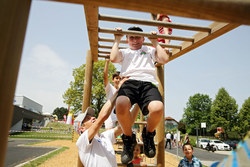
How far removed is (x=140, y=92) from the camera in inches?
80.4

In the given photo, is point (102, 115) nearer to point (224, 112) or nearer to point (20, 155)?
point (20, 155)

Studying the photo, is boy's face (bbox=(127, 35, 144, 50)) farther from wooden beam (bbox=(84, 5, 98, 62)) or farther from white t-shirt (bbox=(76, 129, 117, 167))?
white t-shirt (bbox=(76, 129, 117, 167))

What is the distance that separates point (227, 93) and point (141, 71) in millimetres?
45963

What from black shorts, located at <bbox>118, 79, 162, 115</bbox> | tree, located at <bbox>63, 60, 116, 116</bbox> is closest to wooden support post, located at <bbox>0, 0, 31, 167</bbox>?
black shorts, located at <bbox>118, 79, 162, 115</bbox>

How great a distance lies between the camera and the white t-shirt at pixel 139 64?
7.01 feet

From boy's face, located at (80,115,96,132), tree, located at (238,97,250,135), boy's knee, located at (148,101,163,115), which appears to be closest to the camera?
boy's knee, located at (148,101,163,115)

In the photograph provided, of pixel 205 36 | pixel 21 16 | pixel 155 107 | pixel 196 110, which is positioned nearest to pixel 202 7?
pixel 21 16

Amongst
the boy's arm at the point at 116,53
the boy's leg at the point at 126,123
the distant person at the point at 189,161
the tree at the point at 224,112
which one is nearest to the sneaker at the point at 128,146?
the boy's leg at the point at 126,123

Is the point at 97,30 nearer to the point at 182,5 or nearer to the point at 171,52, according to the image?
the point at 171,52

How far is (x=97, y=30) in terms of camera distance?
2.41 metres

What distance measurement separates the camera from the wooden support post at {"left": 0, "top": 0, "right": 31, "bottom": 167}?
501mm

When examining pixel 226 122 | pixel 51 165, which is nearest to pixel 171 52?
pixel 51 165

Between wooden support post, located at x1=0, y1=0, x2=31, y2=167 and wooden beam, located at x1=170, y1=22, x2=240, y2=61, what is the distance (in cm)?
228

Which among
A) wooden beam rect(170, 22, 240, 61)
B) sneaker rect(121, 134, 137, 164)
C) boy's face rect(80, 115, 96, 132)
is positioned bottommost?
sneaker rect(121, 134, 137, 164)
